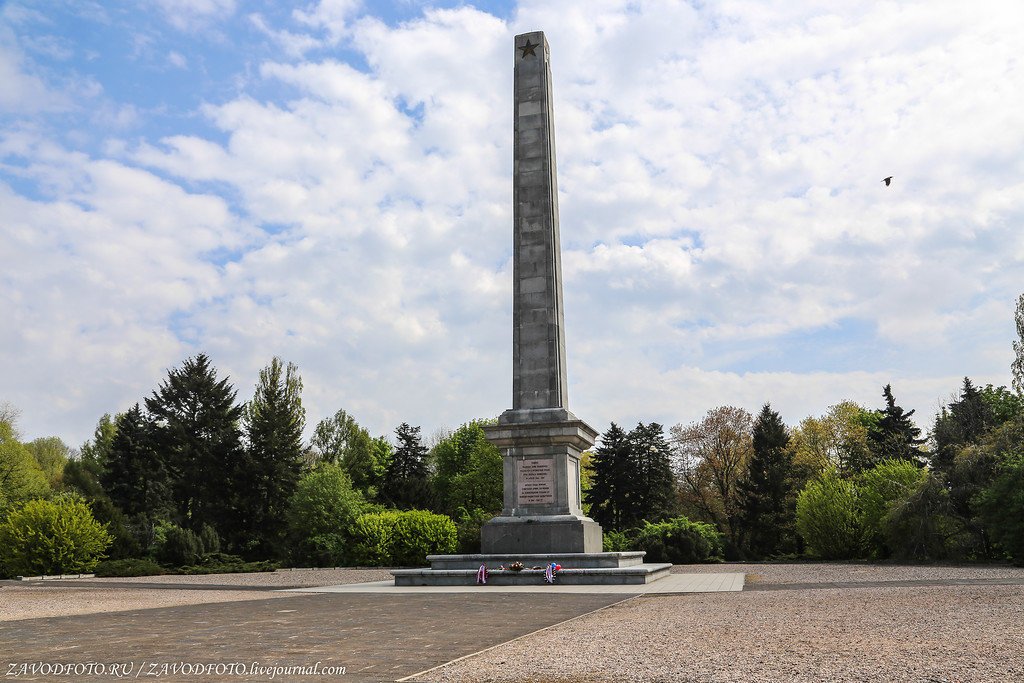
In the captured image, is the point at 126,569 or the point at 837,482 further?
the point at 837,482

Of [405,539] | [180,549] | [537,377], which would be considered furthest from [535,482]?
[180,549]

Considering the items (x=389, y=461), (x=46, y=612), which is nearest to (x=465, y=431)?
(x=389, y=461)

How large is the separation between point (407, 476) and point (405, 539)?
19.7 metres

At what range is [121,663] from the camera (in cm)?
573

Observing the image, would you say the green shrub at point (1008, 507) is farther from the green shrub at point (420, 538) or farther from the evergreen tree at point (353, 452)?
the evergreen tree at point (353, 452)

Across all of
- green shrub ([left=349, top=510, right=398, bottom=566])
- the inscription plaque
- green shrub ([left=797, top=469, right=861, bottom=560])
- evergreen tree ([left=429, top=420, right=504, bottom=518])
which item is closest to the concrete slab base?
the inscription plaque

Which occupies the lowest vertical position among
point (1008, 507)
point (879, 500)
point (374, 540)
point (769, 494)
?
point (374, 540)

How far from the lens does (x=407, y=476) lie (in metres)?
48.9

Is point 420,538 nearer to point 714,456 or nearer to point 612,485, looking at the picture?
point 612,485

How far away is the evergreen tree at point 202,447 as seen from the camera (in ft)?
154

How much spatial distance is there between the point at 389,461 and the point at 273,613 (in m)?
43.4

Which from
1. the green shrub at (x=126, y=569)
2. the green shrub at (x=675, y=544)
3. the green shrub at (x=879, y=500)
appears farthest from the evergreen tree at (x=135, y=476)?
the green shrub at (x=879, y=500)

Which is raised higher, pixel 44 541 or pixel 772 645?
pixel 44 541

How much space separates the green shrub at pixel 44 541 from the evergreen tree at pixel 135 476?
20000 millimetres
